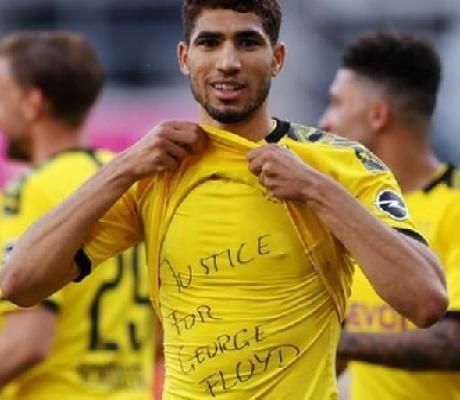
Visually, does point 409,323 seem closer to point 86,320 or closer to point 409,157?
point 409,157

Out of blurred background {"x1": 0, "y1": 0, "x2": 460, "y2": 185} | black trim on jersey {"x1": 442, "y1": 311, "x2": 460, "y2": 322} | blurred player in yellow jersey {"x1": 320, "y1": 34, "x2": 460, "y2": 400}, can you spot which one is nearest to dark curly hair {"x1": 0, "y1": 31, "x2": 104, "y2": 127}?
blurred player in yellow jersey {"x1": 320, "y1": 34, "x2": 460, "y2": 400}

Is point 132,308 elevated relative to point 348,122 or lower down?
lower down

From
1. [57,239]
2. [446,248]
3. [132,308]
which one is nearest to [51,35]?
[132,308]

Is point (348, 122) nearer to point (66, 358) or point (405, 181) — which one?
point (405, 181)

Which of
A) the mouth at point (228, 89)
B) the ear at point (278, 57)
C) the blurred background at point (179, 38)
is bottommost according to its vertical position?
the blurred background at point (179, 38)

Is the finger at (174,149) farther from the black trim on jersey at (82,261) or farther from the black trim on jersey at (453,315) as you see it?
the black trim on jersey at (453,315)

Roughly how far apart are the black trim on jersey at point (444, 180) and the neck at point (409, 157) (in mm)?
32

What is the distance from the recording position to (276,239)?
4582 millimetres

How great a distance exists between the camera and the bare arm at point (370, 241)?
4426 millimetres

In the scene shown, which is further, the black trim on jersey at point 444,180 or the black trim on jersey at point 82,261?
the black trim on jersey at point 444,180

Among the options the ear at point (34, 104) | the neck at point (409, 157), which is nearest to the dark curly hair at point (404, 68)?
the neck at point (409, 157)

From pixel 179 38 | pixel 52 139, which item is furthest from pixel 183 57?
pixel 179 38

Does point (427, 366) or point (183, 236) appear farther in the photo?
point (427, 366)

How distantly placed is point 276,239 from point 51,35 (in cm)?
297
